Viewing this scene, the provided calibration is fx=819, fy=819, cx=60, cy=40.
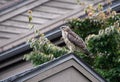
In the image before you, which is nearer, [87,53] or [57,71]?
[57,71]

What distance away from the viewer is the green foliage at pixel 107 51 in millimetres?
13891

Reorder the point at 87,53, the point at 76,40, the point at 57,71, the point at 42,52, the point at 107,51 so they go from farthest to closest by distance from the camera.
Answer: the point at 42,52
the point at 76,40
the point at 87,53
the point at 107,51
the point at 57,71

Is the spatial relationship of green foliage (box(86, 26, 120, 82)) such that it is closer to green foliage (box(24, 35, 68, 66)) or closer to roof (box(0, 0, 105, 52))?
green foliage (box(24, 35, 68, 66))

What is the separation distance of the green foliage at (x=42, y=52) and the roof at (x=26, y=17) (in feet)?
10.4

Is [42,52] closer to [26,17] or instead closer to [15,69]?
[15,69]

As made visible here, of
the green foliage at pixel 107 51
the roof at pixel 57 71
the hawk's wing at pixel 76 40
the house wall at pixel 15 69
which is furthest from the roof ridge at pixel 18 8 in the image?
the roof at pixel 57 71

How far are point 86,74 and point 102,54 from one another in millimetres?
1855

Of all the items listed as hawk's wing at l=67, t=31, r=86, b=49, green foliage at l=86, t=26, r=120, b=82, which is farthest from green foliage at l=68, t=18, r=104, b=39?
green foliage at l=86, t=26, r=120, b=82

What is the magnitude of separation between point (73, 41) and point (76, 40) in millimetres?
102

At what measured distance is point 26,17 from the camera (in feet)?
62.1

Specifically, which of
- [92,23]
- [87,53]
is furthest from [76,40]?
[92,23]

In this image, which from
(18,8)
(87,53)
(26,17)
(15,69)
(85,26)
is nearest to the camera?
(87,53)

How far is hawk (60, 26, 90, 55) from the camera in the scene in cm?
1442

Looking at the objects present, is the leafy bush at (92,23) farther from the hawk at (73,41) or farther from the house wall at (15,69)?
the house wall at (15,69)
